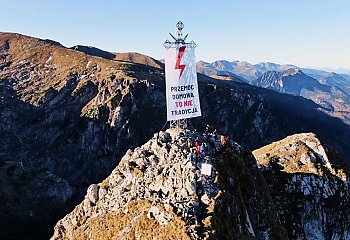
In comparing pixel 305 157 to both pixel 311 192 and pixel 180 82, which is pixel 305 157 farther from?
pixel 180 82

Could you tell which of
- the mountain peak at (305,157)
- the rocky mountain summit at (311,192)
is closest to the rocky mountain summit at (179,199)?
the rocky mountain summit at (311,192)

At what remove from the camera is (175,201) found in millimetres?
42094

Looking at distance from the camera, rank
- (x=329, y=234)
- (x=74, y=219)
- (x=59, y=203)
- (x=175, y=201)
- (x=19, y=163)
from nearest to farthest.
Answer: (x=175, y=201), (x=74, y=219), (x=329, y=234), (x=59, y=203), (x=19, y=163)

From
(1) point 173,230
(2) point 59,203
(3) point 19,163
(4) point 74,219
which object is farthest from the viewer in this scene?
(3) point 19,163

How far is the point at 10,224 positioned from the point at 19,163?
49.0 meters

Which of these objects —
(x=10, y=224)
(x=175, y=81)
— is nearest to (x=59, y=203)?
(x=10, y=224)

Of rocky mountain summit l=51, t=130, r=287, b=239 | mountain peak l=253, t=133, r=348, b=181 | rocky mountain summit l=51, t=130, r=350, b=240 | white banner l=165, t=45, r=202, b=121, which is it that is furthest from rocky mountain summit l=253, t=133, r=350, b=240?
white banner l=165, t=45, r=202, b=121

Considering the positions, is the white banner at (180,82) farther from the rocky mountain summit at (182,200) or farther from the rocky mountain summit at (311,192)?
the rocky mountain summit at (311,192)

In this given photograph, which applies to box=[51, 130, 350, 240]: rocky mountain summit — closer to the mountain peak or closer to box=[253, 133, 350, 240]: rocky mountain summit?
box=[253, 133, 350, 240]: rocky mountain summit

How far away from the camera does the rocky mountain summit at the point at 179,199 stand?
1587 inches

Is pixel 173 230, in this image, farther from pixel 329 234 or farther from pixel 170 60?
pixel 329 234

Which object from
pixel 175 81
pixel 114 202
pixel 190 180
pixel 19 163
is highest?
pixel 175 81

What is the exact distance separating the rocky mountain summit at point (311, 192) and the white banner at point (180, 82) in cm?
3080

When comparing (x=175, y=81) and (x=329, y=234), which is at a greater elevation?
(x=175, y=81)
